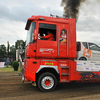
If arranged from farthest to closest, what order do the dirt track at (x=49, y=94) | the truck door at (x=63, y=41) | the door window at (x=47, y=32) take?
the truck door at (x=63, y=41) → the door window at (x=47, y=32) → the dirt track at (x=49, y=94)

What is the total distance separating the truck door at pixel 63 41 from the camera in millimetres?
5488

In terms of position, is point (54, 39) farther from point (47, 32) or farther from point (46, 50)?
point (46, 50)

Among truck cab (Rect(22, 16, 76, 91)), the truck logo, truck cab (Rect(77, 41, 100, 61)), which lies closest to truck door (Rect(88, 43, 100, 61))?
truck cab (Rect(77, 41, 100, 61))

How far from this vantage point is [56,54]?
17.8 feet

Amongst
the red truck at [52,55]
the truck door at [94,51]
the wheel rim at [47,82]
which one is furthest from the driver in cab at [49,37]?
the truck door at [94,51]

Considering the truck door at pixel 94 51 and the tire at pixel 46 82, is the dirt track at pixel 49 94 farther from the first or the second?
the truck door at pixel 94 51

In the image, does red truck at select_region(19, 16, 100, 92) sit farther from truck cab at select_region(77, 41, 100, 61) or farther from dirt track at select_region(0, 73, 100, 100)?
truck cab at select_region(77, 41, 100, 61)

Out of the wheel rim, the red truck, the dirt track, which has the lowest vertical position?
the dirt track

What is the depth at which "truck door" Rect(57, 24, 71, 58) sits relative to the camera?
5.49 m

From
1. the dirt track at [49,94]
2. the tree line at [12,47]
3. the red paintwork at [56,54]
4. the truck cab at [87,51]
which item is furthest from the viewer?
the tree line at [12,47]

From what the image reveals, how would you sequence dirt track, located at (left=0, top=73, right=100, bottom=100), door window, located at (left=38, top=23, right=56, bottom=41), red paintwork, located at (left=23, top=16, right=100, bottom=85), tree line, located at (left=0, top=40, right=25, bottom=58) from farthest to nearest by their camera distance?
tree line, located at (left=0, top=40, right=25, bottom=58) < door window, located at (left=38, top=23, right=56, bottom=41) < red paintwork, located at (left=23, top=16, right=100, bottom=85) < dirt track, located at (left=0, top=73, right=100, bottom=100)

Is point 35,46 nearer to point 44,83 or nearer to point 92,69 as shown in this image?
point 44,83

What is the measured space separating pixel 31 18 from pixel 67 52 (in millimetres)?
2224

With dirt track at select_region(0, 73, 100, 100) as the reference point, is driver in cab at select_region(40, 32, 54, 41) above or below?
above
